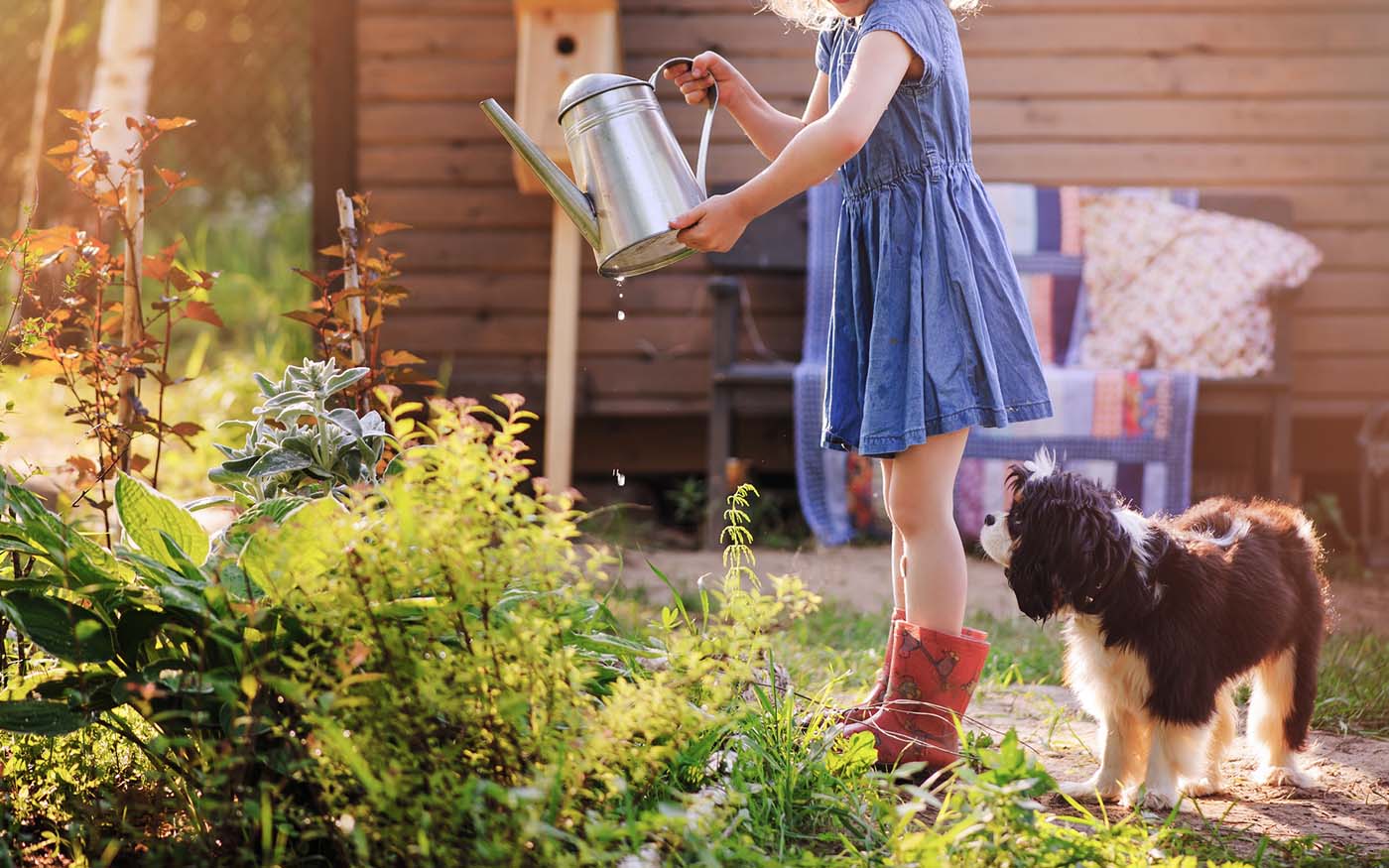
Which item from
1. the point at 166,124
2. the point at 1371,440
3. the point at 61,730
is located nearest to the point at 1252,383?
the point at 1371,440

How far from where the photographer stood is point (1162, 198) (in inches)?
201

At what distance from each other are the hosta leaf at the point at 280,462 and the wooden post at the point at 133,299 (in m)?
0.49

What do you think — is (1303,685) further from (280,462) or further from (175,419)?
→ (175,419)

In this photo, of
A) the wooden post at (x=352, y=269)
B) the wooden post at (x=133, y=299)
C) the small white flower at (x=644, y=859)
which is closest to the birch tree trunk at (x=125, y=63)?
the wooden post at (x=133, y=299)

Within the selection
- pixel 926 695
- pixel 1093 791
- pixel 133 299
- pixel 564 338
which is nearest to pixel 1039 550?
pixel 926 695

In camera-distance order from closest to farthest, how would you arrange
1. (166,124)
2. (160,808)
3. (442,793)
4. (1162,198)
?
1. (442,793)
2. (160,808)
3. (166,124)
4. (1162,198)

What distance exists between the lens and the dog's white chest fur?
212 cm

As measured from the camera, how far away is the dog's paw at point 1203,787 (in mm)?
2240

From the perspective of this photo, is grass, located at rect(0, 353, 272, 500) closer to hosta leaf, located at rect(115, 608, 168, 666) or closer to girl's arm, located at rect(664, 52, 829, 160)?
girl's arm, located at rect(664, 52, 829, 160)

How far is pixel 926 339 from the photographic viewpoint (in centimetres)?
216

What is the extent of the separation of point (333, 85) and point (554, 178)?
3552 mm

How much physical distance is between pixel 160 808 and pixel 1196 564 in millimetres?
1637

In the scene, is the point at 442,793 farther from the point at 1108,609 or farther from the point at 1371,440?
the point at 1371,440

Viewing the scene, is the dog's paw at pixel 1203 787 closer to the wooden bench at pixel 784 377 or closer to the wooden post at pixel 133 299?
the wooden post at pixel 133 299
